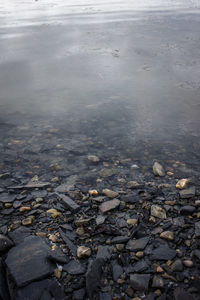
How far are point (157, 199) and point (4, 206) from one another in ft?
4.68

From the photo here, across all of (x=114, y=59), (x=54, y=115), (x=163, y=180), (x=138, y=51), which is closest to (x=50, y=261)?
(x=163, y=180)

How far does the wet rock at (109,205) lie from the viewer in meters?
2.32

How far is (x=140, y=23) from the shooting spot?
11.3 m

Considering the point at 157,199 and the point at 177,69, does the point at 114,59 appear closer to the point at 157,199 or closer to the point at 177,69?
the point at 177,69

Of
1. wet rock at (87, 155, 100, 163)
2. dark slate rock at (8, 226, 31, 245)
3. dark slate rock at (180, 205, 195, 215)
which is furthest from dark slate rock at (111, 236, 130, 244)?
wet rock at (87, 155, 100, 163)

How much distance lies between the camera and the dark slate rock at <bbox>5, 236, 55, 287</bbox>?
1701mm

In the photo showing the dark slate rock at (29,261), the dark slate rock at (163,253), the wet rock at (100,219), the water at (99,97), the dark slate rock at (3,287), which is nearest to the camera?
the dark slate rock at (3,287)

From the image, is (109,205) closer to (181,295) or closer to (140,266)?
(140,266)

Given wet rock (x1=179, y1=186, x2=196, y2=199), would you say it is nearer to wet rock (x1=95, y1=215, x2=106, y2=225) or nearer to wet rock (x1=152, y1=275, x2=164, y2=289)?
wet rock (x1=95, y1=215, x2=106, y2=225)

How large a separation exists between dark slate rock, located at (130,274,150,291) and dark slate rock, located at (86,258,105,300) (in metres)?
0.22

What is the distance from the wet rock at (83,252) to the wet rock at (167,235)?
0.59 meters

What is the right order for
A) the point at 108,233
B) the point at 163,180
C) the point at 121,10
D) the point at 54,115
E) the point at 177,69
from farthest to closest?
the point at 121,10 → the point at 177,69 → the point at 54,115 → the point at 163,180 → the point at 108,233

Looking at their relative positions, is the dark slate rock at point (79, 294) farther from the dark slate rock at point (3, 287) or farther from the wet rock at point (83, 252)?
the dark slate rock at point (3, 287)

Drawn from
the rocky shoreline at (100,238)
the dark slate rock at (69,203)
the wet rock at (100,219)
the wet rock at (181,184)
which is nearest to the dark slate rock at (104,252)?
the rocky shoreline at (100,238)
